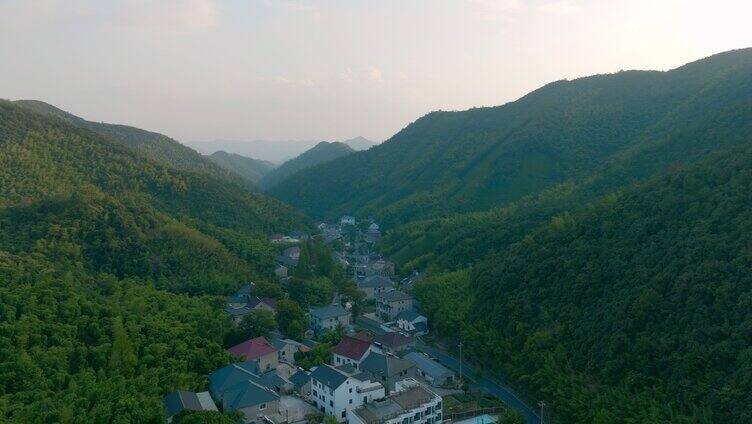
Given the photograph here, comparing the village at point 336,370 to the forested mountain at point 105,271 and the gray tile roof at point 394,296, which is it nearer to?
the gray tile roof at point 394,296

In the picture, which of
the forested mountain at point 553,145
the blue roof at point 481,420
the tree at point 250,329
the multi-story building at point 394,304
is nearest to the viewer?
the blue roof at point 481,420

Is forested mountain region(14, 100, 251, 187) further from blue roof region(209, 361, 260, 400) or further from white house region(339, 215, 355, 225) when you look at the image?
blue roof region(209, 361, 260, 400)

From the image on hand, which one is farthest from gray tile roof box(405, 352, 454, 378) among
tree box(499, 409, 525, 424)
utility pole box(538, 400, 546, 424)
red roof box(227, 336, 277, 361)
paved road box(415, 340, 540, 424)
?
red roof box(227, 336, 277, 361)

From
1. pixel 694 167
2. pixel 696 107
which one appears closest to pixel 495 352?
pixel 694 167

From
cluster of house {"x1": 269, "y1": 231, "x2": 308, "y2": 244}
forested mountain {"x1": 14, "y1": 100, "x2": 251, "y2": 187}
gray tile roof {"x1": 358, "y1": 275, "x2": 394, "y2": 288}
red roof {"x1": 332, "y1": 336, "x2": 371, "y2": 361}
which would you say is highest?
forested mountain {"x1": 14, "y1": 100, "x2": 251, "y2": 187}

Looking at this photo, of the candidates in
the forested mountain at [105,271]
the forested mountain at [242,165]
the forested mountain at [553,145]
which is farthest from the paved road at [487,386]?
the forested mountain at [242,165]

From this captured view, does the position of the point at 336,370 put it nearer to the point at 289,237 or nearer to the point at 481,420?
the point at 481,420
